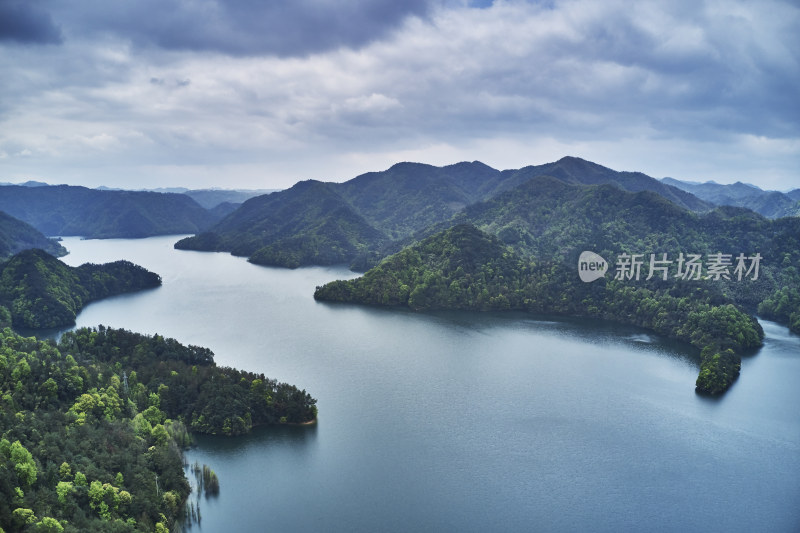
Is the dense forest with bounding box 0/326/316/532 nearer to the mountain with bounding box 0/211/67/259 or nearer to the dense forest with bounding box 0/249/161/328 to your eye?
the dense forest with bounding box 0/249/161/328

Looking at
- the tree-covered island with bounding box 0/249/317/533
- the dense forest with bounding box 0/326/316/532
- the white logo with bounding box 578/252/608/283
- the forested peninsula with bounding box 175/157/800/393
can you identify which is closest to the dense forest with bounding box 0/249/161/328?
the tree-covered island with bounding box 0/249/317/533

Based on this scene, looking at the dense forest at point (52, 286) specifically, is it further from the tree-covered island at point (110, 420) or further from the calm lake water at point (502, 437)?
the tree-covered island at point (110, 420)

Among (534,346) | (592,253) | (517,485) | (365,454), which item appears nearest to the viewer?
(517,485)

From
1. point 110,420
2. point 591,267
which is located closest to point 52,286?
point 110,420

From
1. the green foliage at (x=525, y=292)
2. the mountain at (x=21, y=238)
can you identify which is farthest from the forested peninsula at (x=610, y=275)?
the mountain at (x=21, y=238)

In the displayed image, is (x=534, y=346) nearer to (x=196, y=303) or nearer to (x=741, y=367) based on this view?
(x=741, y=367)

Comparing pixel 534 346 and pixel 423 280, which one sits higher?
pixel 423 280

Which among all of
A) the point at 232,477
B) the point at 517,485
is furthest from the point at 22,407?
the point at 517,485
